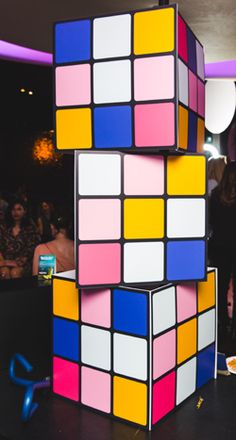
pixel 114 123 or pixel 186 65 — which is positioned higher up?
pixel 186 65

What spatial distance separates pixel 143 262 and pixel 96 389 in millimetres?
365

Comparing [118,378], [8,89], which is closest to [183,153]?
[118,378]

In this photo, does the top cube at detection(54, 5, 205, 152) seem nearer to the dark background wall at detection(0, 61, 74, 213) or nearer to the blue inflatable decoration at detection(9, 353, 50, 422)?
the blue inflatable decoration at detection(9, 353, 50, 422)

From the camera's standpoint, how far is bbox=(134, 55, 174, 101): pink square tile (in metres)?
1.15

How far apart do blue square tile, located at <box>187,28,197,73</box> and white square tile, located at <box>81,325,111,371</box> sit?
2.50 ft

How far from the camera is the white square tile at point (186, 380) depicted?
1294 mm

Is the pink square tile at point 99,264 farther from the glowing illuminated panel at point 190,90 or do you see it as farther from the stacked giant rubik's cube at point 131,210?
the glowing illuminated panel at point 190,90

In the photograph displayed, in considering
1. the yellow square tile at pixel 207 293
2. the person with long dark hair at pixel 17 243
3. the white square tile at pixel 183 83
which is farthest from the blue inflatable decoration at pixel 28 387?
the person with long dark hair at pixel 17 243

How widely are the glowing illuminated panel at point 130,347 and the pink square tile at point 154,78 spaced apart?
A: 1.61ft

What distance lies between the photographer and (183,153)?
50.4 inches

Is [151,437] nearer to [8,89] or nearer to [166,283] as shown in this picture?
[166,283]

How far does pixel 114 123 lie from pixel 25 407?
2.49 feet

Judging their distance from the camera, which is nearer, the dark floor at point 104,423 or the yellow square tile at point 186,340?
the dark floor at point 104,423

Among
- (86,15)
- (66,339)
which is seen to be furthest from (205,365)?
(86,15)
